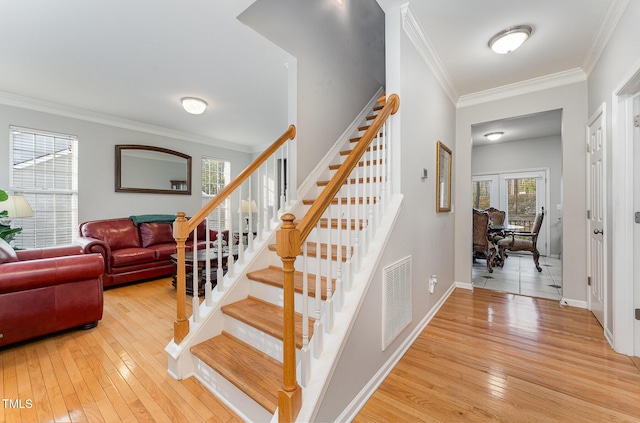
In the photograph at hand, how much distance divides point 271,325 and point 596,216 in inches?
125

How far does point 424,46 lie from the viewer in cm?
241

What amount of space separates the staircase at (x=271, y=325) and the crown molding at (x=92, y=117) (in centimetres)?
418

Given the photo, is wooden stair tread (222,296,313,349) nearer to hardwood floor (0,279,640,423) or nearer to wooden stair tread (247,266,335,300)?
wooden stair tread (247,266,335,300)

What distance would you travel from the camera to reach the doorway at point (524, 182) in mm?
5027

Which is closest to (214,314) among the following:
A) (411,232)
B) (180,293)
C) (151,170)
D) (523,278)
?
(180,293)

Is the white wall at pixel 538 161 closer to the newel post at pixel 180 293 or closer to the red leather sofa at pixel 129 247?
the newel post at pixel 180 293

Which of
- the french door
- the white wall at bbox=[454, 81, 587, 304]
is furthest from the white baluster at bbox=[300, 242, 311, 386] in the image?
the french door

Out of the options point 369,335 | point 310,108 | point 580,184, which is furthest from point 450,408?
point 580,184

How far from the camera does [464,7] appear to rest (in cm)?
199

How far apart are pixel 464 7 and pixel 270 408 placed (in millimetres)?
2854

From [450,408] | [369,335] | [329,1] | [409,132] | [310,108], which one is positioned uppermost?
[329,1]

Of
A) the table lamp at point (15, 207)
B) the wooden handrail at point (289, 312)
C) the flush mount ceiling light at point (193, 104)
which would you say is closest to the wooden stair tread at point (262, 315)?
the wooden handrail at point (289, 312)

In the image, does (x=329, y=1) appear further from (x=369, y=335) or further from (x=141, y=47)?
(x=369, y=335)

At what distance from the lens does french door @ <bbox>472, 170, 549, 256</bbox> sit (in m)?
6.20
